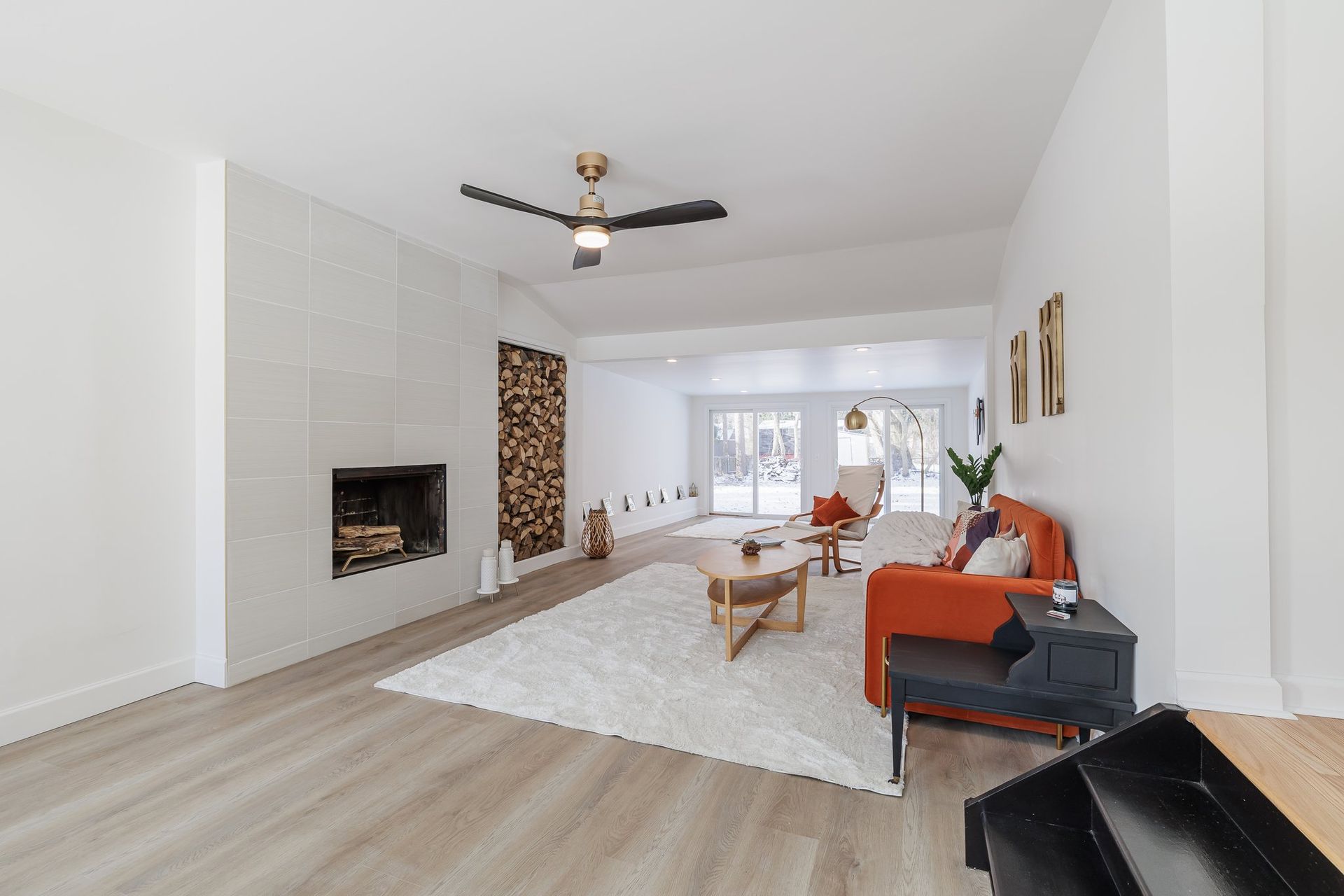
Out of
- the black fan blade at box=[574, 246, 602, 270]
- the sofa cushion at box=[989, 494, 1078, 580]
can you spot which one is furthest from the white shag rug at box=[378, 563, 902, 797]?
the black fan blade at box=[574, 246, 602, 270]

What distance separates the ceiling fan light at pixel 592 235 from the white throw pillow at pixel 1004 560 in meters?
2.17

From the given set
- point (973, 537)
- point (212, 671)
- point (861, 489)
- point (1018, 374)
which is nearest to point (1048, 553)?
point (973, 537)

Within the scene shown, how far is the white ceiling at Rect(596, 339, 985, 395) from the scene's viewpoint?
6008 mm

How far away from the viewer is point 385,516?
4207 mm

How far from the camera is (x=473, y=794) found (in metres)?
2.06

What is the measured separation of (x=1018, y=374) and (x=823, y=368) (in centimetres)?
347

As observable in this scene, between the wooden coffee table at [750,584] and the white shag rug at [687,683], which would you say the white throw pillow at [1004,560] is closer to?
the white shag rug at [687,683]

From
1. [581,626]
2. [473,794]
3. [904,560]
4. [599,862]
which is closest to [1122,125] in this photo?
[904,560]

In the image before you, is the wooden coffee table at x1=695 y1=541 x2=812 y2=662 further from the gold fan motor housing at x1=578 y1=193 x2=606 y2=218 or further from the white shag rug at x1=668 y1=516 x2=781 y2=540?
the white shag rug at x1=668 y1=516 x2=781 y2=540

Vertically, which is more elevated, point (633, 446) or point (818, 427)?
point (818, 427)

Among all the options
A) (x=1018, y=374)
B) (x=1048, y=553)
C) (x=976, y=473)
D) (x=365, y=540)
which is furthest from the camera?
(x=976, y=473)

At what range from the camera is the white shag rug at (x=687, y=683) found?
2.33 metres

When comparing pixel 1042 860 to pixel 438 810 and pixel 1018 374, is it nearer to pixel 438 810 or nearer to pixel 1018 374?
pixel 438 810

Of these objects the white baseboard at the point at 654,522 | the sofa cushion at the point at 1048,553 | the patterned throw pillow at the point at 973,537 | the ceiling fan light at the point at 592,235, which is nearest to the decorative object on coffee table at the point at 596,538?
the white baseboard at the point at 654,522
